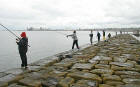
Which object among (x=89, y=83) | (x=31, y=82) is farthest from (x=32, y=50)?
(x=89, y=83)

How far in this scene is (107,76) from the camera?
14.9 ft

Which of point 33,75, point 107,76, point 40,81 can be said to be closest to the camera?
point 40,81

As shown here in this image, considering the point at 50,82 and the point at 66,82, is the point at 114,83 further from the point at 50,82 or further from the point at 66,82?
the point at 50,82

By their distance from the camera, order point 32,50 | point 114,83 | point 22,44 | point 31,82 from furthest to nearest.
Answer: point 32,50
point 22,44
point 31,82
point 114,83

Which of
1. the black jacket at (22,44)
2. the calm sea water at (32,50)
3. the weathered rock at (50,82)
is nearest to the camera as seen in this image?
the weathered rock at (50,82)

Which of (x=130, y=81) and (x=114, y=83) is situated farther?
(x=130, y=81)

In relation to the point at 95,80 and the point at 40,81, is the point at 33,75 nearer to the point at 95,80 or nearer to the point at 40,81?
the point at 40,81

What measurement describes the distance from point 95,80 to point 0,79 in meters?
2.69

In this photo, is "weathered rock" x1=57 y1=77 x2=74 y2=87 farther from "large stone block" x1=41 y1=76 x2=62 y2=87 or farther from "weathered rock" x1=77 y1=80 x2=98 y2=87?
"weathered rock" x1=77 y1=80 x2=98 y2=87

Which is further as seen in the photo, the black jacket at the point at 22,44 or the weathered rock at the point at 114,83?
the black jacket at the point at 22,44

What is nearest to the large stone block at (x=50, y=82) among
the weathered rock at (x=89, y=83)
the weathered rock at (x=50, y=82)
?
the weathered rock at (x=50, y=82)

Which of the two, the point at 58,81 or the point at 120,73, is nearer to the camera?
the point at 58,81

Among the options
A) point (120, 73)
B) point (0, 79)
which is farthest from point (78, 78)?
point (0, 79)

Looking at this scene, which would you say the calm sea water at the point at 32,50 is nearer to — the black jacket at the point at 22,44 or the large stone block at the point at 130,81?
the black jacket at the point at 22,44
